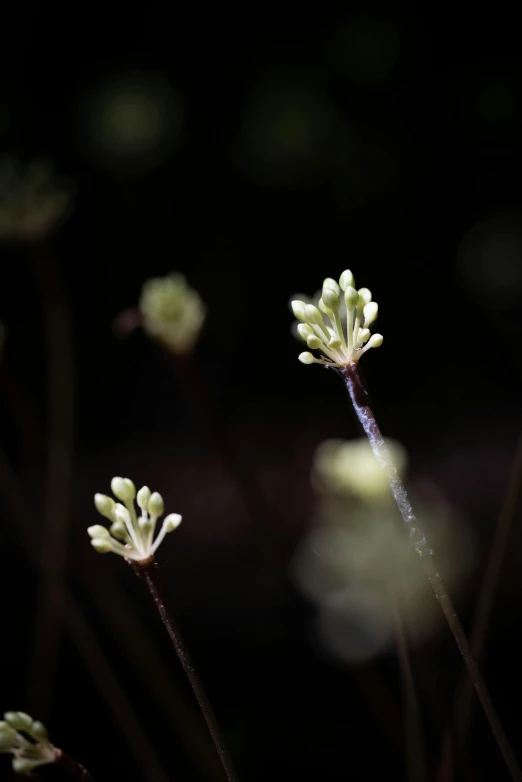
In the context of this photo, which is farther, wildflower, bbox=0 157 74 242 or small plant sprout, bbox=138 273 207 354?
wildflower, bbox=0 157 74 242

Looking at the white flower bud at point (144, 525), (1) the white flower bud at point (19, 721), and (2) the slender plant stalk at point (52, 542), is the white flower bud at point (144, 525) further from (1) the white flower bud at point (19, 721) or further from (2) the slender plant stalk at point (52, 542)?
(2) the slender plant stalk at point (52, 542)

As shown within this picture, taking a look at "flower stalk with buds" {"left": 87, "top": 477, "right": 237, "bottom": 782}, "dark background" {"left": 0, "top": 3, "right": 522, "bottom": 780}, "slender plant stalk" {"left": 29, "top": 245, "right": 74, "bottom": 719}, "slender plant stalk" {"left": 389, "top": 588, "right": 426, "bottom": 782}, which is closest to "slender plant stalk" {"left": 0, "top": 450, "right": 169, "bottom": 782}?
"slender plant stalk" {"left": 29, "top": 245, "right": 74, "bottom": 719}

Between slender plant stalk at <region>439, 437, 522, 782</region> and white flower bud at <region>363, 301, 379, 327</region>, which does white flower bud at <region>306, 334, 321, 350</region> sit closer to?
white flower bud at <region>363, 301, 379, 327</region>

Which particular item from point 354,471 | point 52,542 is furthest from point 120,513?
point 52,542

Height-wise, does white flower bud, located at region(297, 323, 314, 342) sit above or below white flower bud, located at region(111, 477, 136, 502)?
above

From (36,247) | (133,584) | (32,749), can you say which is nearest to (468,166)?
(36,247)

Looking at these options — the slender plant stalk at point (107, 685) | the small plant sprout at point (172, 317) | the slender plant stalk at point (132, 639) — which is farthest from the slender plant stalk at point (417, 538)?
the slender plant stalk at point (132, 639)

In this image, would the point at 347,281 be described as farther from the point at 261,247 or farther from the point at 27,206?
the point at 261,247
